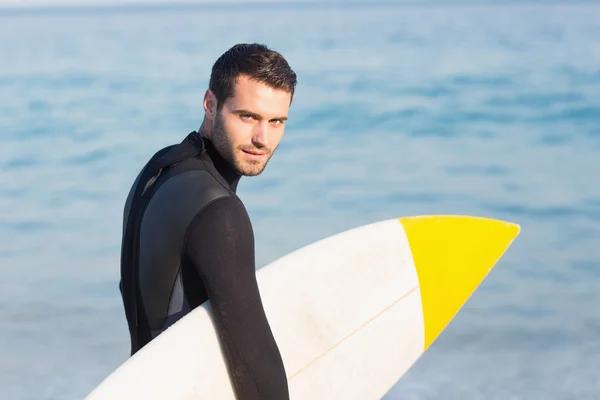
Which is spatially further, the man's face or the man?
the man's face

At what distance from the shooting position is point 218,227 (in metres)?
1.88

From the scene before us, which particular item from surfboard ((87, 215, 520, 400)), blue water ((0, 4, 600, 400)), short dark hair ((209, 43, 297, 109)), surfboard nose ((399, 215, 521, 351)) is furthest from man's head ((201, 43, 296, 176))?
blue water ((0, 4, 600, 400))

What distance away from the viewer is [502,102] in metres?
11.6

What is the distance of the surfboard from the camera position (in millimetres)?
2213

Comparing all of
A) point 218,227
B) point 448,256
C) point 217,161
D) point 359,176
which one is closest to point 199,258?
point 218,227

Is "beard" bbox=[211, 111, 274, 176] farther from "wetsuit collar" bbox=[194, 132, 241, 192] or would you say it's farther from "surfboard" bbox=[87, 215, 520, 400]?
"surfboard" bbox=[87, 215, 520, 400]

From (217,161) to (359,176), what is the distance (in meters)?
5.65

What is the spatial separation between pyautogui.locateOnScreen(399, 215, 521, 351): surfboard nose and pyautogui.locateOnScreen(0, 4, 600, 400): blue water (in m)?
1.02

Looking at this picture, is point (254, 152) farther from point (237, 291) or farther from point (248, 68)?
point (237, 291)

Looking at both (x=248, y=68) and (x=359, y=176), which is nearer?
(x=248, y=68)

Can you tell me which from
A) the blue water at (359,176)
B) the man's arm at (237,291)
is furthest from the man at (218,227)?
the blue water at (359,176)

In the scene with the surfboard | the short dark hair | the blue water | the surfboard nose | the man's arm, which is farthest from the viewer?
the blue water

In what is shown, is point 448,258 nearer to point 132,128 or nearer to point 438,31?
point 132,128

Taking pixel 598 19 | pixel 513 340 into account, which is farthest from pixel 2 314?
pixel 598 19
